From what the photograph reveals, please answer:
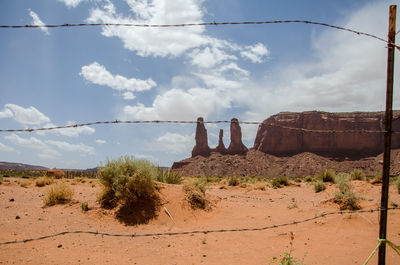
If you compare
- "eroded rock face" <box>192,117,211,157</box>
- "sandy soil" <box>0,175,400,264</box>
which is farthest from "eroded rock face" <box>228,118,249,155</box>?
"sandy soil" <box>0,175,400,264</box>

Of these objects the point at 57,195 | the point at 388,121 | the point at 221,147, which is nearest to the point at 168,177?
the point at 57,195

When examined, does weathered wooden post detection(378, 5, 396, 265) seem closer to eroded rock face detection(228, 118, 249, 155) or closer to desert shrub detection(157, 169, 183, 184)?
desert shrub detection(157, 169, 183, 184)

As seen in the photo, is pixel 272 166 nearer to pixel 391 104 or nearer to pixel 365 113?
pixel 365 113

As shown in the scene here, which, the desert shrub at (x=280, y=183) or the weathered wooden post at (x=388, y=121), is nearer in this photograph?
the weathered wooden post at (x=388, y=121)

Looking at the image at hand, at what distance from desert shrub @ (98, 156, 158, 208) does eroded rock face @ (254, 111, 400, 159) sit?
85.8 m

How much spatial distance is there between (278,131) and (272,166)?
88.5 ft

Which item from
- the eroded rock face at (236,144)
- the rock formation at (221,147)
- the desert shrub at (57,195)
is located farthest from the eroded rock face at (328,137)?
the desert shrub at (57,195)

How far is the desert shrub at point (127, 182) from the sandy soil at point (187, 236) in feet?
2.10

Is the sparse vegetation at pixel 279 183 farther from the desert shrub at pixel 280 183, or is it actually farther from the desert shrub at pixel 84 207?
the desert shrub at pixel 84 207

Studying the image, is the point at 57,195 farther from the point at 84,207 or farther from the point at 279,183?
the point at 279,183

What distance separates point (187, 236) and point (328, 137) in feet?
337

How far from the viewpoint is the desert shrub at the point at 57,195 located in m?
11.2

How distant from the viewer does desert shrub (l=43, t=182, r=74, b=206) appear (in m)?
11.2

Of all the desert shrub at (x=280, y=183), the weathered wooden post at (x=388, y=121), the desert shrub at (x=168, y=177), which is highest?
the weathered wooden post at (x=388, y=121)
